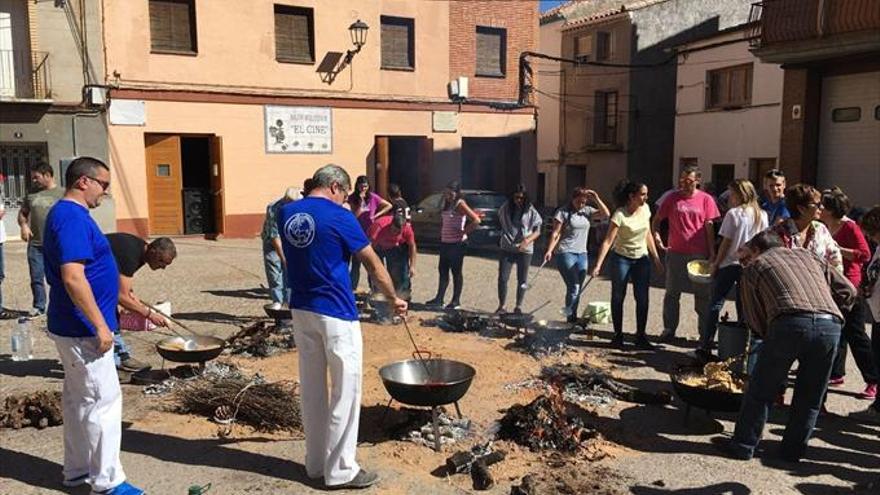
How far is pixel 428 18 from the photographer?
70.2 feet

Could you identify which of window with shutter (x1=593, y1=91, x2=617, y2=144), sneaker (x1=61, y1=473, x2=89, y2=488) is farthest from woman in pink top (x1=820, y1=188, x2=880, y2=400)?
window with shutter (x1=593, y1=91, x2=617, y2=144)

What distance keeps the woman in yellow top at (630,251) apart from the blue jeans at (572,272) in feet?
2.44

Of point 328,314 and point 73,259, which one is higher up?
point 73,259

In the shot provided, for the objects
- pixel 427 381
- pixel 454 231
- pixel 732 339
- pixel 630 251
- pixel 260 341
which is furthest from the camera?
pixel 454 231

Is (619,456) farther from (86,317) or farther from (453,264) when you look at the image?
(453,264)

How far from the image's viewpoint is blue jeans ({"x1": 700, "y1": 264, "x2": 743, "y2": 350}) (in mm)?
7246

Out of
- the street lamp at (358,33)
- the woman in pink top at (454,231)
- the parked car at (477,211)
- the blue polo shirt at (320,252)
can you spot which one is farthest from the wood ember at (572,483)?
the street lamp at (358,33)

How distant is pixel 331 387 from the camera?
442 cm

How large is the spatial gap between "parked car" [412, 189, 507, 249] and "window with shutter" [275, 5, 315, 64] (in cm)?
540

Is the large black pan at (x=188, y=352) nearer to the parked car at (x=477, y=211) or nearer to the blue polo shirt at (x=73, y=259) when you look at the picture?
the blue polo shirt at (x=73, y=259)

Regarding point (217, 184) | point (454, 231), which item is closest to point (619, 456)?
point (454, 231)

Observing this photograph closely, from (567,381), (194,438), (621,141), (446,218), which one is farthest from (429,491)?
(621,141)

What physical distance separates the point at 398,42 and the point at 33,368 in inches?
634

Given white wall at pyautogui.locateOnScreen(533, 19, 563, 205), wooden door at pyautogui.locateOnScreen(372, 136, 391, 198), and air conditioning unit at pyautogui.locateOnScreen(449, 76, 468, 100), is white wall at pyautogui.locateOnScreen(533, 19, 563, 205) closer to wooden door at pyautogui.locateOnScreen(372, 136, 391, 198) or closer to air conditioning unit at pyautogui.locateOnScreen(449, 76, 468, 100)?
air conditioning unit at pyautogui.locateOnScreen(449, 76, 468, 100)
